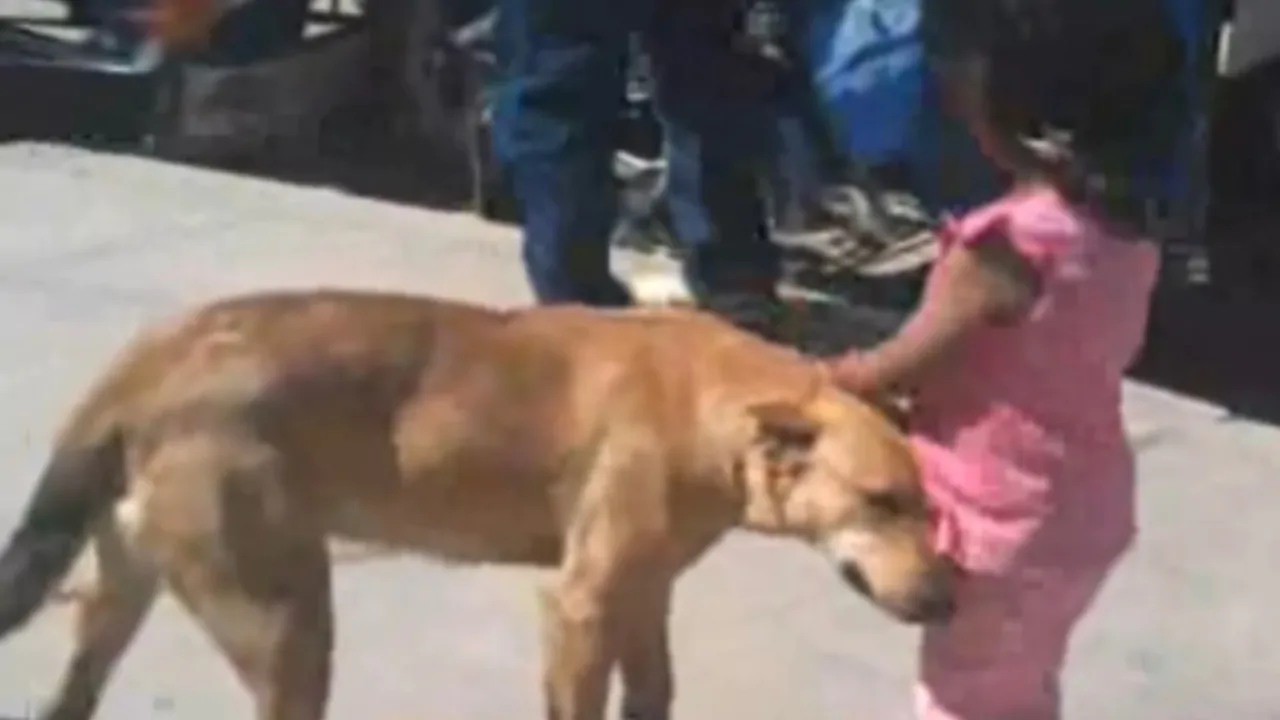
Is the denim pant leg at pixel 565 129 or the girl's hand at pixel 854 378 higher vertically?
the girl's hand at pixel 854 378

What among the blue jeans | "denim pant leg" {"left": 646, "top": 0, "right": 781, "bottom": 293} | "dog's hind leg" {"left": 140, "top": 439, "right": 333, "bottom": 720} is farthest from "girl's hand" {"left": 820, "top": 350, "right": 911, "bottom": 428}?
"denim pant leg" {"left": 646, "top": 0, "right": 781, "bottom": 293}

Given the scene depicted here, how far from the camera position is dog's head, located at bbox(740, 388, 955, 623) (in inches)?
139

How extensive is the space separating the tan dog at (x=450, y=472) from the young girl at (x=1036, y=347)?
150mm

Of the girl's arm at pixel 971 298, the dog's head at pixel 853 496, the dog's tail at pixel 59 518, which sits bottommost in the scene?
the dog's tail at pixel 59 518

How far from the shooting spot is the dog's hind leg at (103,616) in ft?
12.4

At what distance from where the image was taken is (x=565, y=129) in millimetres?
5895

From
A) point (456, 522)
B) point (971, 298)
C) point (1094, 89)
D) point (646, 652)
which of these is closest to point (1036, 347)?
point (971, 298)

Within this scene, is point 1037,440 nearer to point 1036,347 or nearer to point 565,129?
point 1036,347

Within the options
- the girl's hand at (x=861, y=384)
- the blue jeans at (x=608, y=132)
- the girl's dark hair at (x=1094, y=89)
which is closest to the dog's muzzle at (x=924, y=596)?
the girl's hand at (x=861, y=384)

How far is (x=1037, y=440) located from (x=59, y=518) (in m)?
1.18

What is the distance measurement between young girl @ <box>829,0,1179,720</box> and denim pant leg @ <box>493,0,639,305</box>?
2.15 m

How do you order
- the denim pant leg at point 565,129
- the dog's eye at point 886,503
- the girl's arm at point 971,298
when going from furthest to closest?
the denim pant leg at point 565,129, the girl's arm at point 971,298, the dog's eye at point 886,503

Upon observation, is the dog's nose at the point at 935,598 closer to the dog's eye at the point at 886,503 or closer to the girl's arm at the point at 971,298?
the dog's eye at the point at 886,503

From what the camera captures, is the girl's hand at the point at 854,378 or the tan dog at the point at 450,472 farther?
the girl's hand at the point at 854,378
